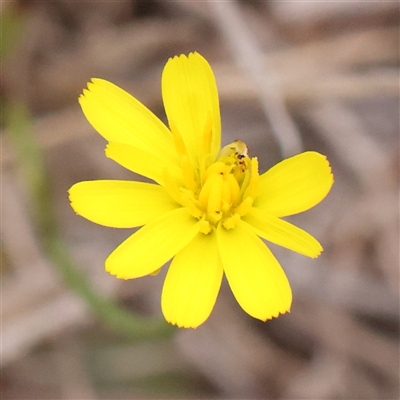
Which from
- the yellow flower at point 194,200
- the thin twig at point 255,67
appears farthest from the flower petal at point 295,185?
the thin twig at point 255,67

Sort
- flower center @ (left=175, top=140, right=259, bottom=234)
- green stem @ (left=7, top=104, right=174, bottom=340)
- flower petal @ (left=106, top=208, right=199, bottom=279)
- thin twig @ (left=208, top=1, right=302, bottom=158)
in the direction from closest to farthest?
flower petal @ (left=106, top=208, right=199, bottom=279) < flower center @ (left=175, top=140, right=259, bottom=234) < green stem @ (left=7, top=104, right=174, bottom=340) < thin twig @ (left=208, top=1, right=302, bottom=158)

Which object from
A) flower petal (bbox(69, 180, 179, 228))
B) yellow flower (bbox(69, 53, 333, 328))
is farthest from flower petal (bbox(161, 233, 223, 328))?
flower petal (bbox(69, 180, 179, 228))

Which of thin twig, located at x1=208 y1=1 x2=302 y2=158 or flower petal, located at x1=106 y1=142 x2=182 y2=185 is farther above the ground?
thin twig, located at x1=208 y1=1 x2=302 y2=158

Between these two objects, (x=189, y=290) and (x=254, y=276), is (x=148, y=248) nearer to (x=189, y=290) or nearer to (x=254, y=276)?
(x=189, y=290)

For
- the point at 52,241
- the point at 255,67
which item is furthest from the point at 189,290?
the point at 255,67

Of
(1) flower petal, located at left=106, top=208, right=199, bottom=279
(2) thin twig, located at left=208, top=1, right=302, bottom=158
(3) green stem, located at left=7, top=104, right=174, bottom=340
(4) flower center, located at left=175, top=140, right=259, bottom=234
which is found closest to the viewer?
(1) flower petal, located at left=106, top=208, right=199, bottom=279

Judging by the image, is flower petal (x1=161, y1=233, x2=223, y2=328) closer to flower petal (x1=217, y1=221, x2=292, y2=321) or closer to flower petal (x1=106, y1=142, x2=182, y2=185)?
flower petal (x1=217, y1=221, x2=292, y2=321)

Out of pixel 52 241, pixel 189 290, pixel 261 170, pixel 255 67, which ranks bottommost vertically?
pixel 189 290

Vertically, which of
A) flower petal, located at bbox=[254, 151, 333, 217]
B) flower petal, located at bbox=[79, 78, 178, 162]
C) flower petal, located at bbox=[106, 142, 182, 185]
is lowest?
flower petal, located at bbox=[254, 151, 333, 217]

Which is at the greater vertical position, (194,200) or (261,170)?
(261,170)
